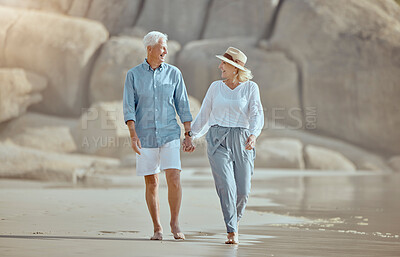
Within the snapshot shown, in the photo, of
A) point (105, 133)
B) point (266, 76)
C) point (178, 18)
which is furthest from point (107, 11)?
point (105, 133)

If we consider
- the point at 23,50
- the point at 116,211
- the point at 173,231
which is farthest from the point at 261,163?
the point at 173,231

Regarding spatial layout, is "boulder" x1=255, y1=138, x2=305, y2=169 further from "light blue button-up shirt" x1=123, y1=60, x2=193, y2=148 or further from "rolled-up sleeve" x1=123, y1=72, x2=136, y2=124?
"rolled-up sleeve" x1=123, y1=72, x2=136, y2=124

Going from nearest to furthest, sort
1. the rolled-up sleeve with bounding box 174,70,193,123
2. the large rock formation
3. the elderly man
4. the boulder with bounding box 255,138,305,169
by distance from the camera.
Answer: the elderly man → the rolled-up sleeve with bounding box 174,70,193,123 → the boulder with bounding box 255,138,305,169 → the large rock formation

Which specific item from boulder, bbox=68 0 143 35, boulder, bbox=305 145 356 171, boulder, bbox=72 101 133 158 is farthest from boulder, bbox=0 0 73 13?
boulder, bbox=305 145 356 171

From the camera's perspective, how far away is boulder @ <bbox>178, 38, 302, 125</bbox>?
22.7 metres

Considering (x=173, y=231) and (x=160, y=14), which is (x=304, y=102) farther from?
(x=173, y=231)

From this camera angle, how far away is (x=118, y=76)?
2261 centimetres

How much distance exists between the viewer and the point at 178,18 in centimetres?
2539

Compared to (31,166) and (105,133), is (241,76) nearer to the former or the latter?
(31,166)

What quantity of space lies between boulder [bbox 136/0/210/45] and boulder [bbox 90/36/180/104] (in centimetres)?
256

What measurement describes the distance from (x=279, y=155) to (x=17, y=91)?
7826mm

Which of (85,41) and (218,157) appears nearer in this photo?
(218,157)

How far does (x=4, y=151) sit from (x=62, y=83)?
9.34 meters

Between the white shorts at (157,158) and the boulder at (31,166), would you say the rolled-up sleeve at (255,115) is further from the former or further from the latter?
the boulder at (31,166)
